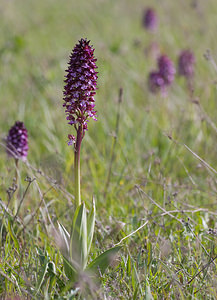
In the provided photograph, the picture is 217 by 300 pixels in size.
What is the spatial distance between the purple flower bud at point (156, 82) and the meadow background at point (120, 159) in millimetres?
191

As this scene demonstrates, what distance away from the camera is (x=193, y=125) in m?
4.69

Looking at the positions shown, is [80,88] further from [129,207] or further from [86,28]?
[86,28]

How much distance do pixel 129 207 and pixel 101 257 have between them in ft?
3.63

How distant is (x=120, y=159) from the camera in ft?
13.4

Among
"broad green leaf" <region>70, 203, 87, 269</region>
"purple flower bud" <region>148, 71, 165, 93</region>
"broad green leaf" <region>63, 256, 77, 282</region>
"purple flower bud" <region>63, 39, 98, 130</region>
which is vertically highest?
"purple flower bud" <region>148, 71, 165, 93</region>

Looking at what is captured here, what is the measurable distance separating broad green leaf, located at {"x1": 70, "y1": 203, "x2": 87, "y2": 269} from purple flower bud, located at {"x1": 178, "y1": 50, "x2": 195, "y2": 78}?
3.75 m

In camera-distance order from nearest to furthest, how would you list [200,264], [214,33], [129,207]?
[200,264], [129,207], [214,33]

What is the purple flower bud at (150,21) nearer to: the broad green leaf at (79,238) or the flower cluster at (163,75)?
the flower cluster at (163,75)

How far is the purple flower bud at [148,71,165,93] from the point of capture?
5.00 metres

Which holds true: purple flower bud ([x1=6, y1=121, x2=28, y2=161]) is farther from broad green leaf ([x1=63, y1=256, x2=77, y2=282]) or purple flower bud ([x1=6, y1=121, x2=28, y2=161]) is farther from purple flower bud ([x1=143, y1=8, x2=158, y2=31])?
purple flower bud ([x1=143, y1=8, x2=158, y2=31])

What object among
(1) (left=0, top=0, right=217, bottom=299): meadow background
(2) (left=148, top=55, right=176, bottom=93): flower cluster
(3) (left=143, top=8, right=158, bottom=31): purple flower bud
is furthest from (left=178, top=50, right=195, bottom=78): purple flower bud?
(3) (left=143, top=8, right=158, bottom=31): purple flower bud

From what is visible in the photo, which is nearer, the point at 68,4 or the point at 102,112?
the point at 102,112

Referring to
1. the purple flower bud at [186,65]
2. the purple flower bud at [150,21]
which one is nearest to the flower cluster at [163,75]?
the purple flower bud at [186,65]

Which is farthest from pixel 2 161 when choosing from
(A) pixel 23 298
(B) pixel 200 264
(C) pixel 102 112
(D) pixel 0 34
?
(D) pixel 0 34
